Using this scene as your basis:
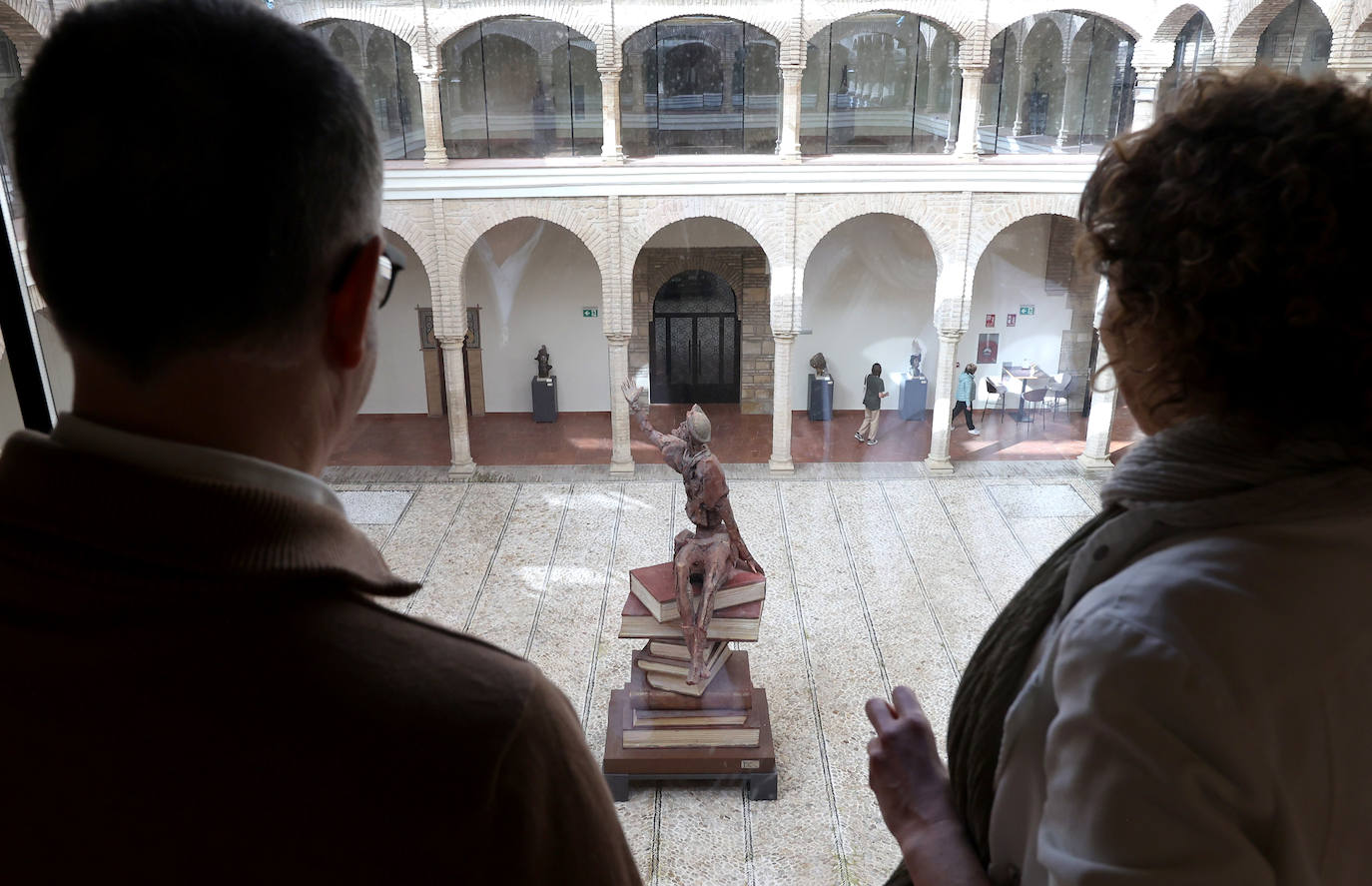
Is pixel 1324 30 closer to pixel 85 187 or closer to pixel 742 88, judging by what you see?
pixel 85 187

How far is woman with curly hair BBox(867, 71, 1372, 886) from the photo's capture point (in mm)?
788

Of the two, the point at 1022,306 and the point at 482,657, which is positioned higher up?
the point at 482,657

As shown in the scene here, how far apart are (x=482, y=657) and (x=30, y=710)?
0.83 ft

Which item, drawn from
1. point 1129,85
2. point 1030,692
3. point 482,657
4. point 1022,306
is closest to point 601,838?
point 482,657

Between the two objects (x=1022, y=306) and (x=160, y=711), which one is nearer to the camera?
(x=160, y=711)

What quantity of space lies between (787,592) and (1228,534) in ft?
18.6

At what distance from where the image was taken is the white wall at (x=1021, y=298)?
31.1 ft

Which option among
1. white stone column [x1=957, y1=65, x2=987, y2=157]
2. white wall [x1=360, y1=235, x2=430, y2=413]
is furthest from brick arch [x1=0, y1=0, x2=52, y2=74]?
white wall [x1=360, y1=235, x2=430, y2=413]

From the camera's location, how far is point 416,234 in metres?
8.93

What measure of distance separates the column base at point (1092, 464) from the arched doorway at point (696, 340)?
3538 millimetres

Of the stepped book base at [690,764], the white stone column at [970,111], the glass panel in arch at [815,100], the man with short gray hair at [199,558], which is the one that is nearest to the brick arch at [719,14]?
the glass panel in arch at [815,100]

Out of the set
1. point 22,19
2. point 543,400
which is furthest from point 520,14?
point 22,19

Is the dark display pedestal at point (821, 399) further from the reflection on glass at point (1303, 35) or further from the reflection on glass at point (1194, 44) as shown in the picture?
the reflection on glass at point (1303, 35)

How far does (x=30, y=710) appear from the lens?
606 mm
